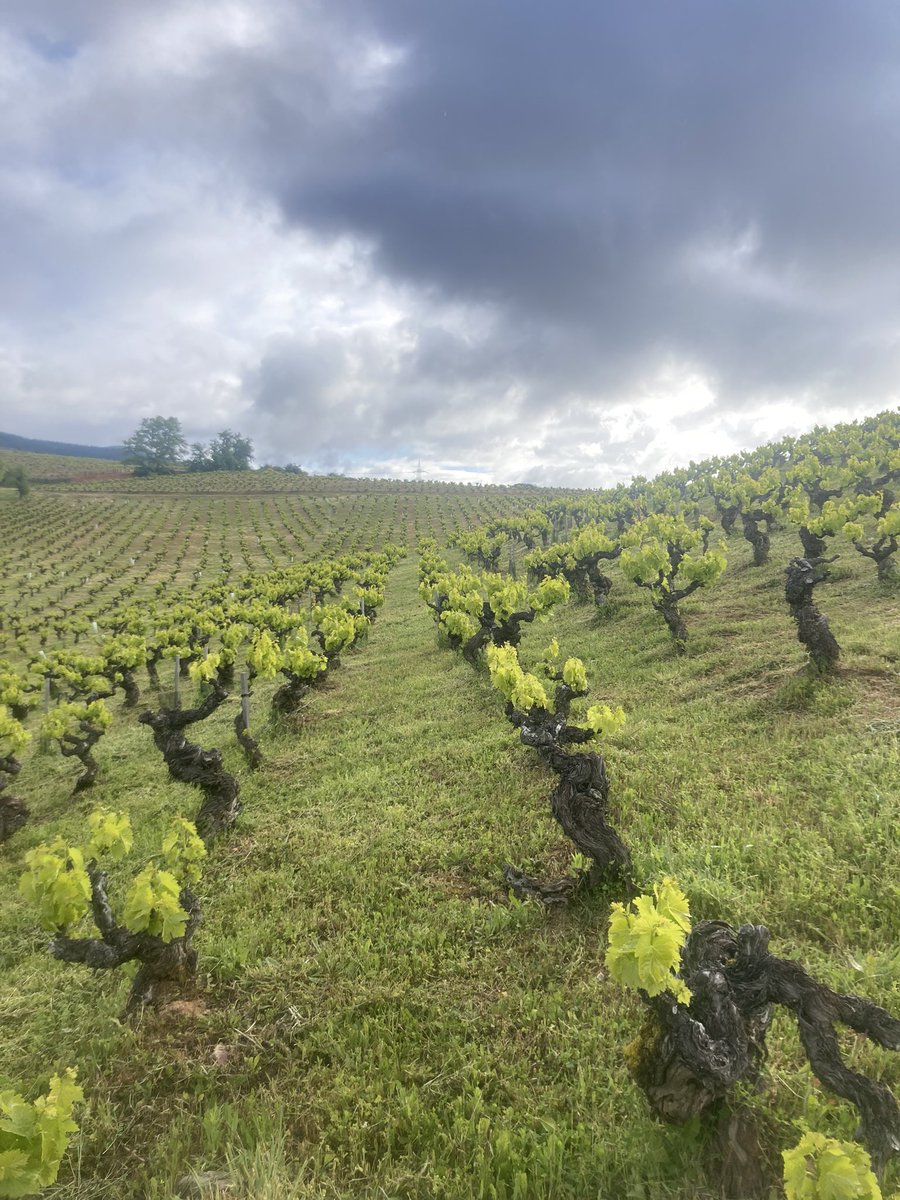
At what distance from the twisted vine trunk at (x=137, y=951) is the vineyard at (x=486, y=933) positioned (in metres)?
0.04

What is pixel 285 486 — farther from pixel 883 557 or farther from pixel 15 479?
pixel 883 557

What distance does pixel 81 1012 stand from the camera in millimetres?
6359

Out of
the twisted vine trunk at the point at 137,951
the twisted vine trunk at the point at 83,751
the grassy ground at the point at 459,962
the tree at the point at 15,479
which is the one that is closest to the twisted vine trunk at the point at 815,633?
the grassy ground at the point at 459,962

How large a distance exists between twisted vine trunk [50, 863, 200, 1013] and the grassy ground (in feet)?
1.01

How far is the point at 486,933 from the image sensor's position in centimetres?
673

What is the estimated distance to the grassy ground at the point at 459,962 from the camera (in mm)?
4273

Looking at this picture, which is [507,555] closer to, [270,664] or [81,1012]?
[270,664]

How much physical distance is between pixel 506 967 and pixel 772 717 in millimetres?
7591

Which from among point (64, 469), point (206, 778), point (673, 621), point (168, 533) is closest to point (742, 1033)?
point (206, 778)

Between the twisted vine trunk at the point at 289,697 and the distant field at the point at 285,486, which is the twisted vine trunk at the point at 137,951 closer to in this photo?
the twisted vine trunk at the point at 289,697

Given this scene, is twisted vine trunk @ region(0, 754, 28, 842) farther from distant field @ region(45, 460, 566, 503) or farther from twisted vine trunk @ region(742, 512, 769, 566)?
distant field @ region(45, 460, 566, 503)

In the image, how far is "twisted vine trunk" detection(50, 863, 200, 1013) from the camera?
5660 mm

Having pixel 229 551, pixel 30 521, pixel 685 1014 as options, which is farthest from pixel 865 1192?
pixel 30 521

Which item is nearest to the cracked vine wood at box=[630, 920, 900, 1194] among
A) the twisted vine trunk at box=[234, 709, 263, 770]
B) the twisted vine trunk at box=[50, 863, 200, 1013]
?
the twisted vine trunk at box=[50, 863, 200, 1013]
